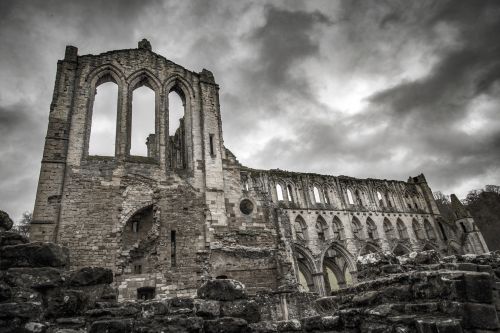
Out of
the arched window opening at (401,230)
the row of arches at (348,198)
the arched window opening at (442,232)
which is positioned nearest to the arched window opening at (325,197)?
the row of arches at (348,198)

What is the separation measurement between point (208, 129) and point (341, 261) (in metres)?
19.8

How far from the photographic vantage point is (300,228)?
26531 millimetres

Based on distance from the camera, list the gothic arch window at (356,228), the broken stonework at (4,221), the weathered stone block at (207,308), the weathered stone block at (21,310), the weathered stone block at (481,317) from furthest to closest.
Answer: the gothic arch window at (356,228)
the broken stonework at (4,221)
the weathered stone block at (207,308)
the weathered stone block at (21,310)
the weathered stone block at (481,317)

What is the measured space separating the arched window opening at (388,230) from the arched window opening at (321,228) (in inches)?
292

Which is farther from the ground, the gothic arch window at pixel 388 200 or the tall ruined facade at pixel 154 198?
the gothic arch window at pixel 388 200

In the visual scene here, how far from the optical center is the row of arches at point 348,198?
91.2 feet

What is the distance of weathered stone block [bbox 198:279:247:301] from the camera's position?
417 centimetres

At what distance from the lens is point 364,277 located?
183 inches

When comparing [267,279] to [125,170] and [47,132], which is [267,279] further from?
[47,132]

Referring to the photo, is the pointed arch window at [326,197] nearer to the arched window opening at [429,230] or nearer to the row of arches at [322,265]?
the row of arches at [322,265]

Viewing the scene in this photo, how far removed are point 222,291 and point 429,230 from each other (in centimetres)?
3495

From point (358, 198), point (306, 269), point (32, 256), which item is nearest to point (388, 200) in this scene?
point (358, 198)

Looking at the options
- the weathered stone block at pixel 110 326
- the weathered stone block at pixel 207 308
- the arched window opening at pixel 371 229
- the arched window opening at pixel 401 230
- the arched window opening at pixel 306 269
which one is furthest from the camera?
the arched window opening at pixel 401 230

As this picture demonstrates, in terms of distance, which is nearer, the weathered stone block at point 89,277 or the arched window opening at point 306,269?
the weathered stone block at point 89,277
